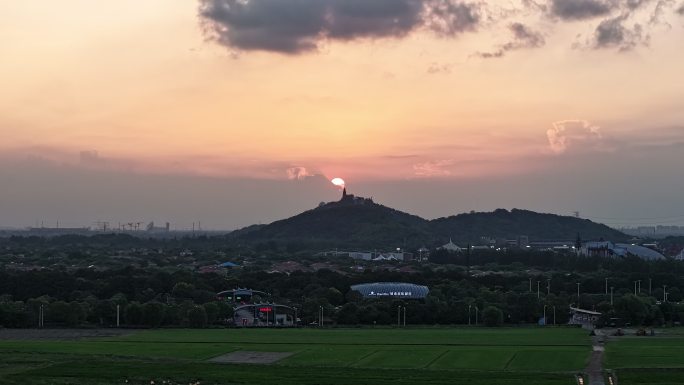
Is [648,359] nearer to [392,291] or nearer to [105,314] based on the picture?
[105,314]

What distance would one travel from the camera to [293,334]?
8506 cm

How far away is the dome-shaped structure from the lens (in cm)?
11650

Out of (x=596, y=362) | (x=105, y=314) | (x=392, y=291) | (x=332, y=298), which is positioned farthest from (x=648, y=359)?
(x=392, y=291)

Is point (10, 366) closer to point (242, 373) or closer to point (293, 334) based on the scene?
point (242, 373)

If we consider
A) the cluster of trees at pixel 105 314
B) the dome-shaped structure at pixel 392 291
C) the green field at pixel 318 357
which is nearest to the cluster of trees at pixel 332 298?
the cluster of trees at pixel 105 314

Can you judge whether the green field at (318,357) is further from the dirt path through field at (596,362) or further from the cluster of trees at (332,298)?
the cluster of trees at (332,298)

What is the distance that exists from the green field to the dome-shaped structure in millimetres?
28143

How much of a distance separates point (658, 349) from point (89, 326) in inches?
2020

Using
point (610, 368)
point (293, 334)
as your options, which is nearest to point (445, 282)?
point (293, 334)

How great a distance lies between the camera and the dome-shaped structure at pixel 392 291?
116500 mm

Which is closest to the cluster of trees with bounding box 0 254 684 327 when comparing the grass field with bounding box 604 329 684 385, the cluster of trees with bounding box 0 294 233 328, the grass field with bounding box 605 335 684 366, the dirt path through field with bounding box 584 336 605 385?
the cluster of trees with bounding box 0 294 233 328

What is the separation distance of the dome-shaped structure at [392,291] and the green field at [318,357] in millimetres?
28143

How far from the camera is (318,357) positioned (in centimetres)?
6681

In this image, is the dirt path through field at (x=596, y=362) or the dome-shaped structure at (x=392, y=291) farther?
the dome-shaped structure at (x=392, y=291)
